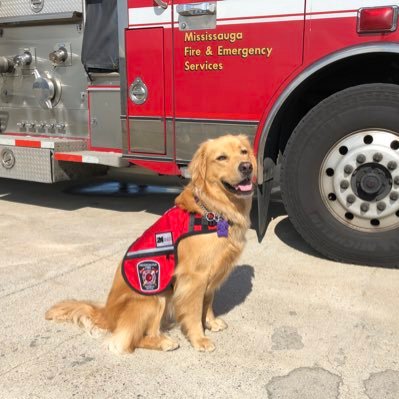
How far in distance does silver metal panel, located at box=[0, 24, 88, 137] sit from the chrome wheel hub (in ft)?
8.83

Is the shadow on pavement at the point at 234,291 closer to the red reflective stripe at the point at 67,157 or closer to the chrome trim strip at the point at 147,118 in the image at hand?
the chrome trim strip at the point at 147,118

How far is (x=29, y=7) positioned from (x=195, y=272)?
3.95m

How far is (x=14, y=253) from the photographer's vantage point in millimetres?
3969

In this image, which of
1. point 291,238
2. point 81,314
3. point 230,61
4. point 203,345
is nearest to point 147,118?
point 230,61

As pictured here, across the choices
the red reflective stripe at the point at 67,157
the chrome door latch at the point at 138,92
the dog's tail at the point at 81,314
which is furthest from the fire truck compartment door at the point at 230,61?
the dog's tail at the point at 81,314

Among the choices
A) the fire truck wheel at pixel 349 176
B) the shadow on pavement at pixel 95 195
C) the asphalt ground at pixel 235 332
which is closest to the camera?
the asphalt ground at pixel 235 332

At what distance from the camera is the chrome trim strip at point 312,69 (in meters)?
3.25

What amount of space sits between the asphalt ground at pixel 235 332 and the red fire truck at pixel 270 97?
1.33 feet

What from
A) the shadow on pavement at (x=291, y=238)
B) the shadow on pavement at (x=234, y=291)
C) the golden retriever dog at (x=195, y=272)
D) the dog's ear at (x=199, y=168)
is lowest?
the shadow on pavement at (x=291, y=238)

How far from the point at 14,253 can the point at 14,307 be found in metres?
1.04

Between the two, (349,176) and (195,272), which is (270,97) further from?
(195,272)

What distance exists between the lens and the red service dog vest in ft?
8.05

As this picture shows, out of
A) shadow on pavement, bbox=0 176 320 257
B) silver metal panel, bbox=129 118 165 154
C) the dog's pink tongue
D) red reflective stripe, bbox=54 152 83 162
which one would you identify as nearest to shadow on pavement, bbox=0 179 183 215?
shadow on pavement, bbox=0 176 320 257

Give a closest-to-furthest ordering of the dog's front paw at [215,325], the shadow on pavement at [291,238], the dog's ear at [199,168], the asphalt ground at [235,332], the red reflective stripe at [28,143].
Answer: the asphalt ground at [235,332], the dog's ear at [199,168], the dog's front paw at [215,325], the shadow on pavement at [291,238], the red reflective stripe at [28,143]
